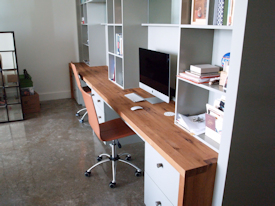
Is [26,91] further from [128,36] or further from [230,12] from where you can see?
[230,12]

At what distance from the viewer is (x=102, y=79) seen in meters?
3.55

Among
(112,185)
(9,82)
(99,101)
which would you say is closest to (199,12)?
(112,185)

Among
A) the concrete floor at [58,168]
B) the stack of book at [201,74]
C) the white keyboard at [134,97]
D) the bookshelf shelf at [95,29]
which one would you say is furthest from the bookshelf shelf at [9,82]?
the stack of book at [201,74]

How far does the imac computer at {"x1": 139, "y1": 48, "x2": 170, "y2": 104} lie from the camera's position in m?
2.23

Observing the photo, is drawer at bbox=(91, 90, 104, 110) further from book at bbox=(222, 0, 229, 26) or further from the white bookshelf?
book at bbox=(222, 0, 229, 26)

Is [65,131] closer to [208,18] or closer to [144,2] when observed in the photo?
[144,2]

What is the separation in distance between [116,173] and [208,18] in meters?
1.78

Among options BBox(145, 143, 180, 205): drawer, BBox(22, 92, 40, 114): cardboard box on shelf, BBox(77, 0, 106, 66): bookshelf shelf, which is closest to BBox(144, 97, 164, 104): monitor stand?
BBox(145, 143, 180, 205): drawer

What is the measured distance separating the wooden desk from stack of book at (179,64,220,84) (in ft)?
1.33

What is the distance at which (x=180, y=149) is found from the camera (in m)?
1.58

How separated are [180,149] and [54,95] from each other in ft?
13.2

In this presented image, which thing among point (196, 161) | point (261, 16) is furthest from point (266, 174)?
point (261, 16)

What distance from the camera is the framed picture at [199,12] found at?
1.54m

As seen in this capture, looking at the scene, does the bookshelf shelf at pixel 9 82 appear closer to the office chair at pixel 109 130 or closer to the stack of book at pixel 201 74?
the office chair at pixel 109 130
